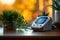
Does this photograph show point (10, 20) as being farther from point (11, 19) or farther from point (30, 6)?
point (30, 6)

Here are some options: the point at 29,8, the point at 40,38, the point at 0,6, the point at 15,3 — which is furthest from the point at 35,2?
the point at 40,38

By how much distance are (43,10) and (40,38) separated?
2.95 feet

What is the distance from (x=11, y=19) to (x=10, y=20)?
14 mm

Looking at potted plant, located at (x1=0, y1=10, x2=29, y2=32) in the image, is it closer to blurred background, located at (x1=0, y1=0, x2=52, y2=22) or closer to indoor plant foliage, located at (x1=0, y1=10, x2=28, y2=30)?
indoor plant foliage, located at (x1=0, y1=10, x2=28, y2=30)

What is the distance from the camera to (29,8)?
2.26 metres

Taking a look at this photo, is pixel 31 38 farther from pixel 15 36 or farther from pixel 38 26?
pixel 38 26

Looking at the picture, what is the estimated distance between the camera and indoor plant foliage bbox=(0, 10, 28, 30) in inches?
69.7

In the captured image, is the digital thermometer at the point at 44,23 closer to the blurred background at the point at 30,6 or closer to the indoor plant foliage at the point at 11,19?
the indoor plant foliage at the point at 11,19

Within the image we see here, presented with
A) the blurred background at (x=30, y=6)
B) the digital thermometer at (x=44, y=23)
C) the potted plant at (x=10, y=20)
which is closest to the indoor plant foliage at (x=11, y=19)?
the potted plant at (x=10, y=20)

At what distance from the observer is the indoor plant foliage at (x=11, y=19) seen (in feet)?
5.81

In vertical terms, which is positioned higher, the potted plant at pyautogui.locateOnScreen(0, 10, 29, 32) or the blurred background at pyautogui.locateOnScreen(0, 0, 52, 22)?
the blurred background at pyautogui.locateOnScreen(0, 0, 52, 22)

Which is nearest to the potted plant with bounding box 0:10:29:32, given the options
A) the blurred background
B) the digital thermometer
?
the digital thermometer

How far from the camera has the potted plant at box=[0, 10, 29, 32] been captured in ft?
5.81

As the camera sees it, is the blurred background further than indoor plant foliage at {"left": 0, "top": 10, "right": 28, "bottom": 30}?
Yes
